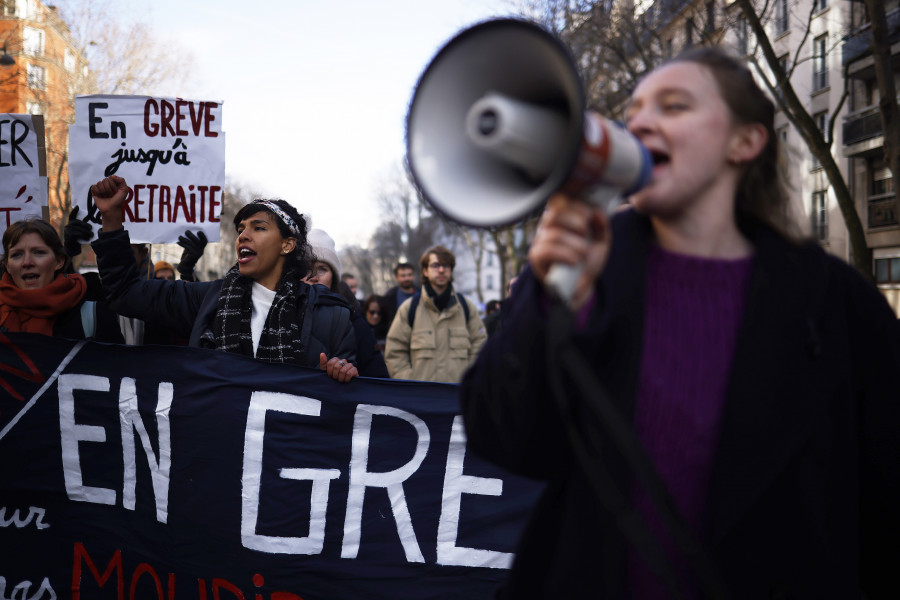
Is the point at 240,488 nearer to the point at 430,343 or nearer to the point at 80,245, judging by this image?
the point at 80,245

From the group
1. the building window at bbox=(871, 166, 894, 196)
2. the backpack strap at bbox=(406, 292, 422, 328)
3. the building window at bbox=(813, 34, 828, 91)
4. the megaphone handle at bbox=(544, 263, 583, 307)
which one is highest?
the building window at bbox=(813, 34, 828, 91)

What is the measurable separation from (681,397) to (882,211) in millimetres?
27919

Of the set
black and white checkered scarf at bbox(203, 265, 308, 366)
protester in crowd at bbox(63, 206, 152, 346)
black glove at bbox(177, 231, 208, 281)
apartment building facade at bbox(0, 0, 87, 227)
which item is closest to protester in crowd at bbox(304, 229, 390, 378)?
black and white checkered scarf at bbox(203, 265, 308, 366)

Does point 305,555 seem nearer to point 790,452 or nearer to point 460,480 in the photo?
point 460,480

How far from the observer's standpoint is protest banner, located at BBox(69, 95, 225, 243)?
551cm

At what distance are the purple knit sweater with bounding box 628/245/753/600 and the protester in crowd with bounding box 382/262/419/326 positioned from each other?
7987 mm

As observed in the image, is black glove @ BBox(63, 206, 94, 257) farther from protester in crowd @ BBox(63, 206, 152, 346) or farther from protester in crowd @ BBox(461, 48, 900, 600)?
protester in crowd @ BBox(461, 48, 900, 600)

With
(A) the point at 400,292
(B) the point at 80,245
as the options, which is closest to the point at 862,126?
(A) the point at 400,292

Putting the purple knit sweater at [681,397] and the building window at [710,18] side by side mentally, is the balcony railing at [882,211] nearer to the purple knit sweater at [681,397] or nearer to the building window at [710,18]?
the building window at [710,18]

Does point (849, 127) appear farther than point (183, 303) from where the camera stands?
Yes

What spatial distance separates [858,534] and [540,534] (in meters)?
0.57

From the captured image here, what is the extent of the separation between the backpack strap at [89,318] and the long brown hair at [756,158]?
343cm

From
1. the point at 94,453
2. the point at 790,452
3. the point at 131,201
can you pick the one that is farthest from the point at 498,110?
the point at 131,201

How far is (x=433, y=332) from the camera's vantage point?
6879 mm
